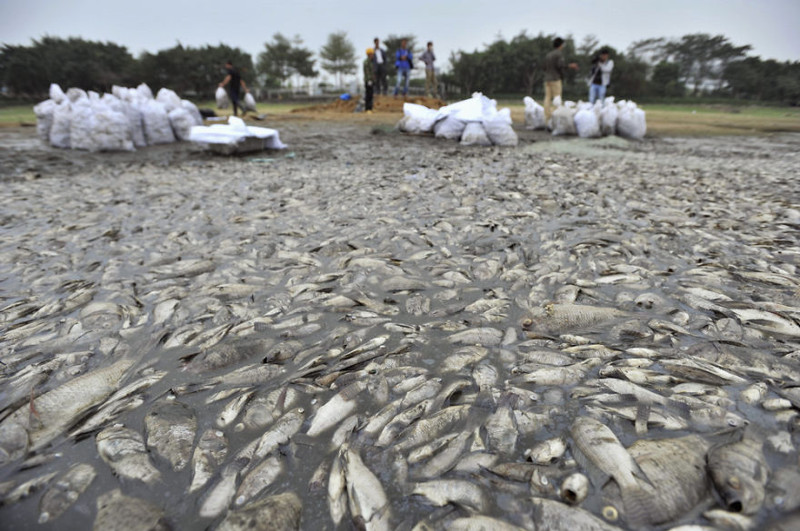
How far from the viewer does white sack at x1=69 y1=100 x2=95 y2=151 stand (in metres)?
7.64

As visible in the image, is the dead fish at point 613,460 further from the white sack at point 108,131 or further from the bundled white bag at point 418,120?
the bundled white bag at point 418,120

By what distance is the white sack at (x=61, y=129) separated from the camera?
7844 millimetres

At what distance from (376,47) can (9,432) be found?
60.6 feet

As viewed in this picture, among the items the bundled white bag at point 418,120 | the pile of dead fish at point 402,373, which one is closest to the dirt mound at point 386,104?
the bundled white bag at point 418,120

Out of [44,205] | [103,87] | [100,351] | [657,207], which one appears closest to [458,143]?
[657,207]

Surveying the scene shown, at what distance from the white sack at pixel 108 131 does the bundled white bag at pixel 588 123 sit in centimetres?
1054

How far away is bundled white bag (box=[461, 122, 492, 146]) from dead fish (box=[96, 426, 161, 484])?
29.8 feet

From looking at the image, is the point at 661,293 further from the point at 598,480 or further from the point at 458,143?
the point at 458,143

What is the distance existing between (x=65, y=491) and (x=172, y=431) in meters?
0.31

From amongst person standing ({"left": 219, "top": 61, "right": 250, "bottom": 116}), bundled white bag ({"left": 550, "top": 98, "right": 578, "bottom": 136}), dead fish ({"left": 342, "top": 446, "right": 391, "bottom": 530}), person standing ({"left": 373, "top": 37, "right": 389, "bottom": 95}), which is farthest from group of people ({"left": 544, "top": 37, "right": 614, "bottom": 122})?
dead fish ({"left": 342, "top": 446, "right": 391, "bottom": 530})

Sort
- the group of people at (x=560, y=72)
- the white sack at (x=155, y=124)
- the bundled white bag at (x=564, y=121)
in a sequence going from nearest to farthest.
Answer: the white sack at (x=155, y=124)
the bundled white bag at (x=564, y=121)
the group of people at (x=560, y=72)

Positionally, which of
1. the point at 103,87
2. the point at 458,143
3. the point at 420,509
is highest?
the point at 103,87

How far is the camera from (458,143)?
31.9 feet

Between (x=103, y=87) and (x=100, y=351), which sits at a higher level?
(x=103, y=87)
